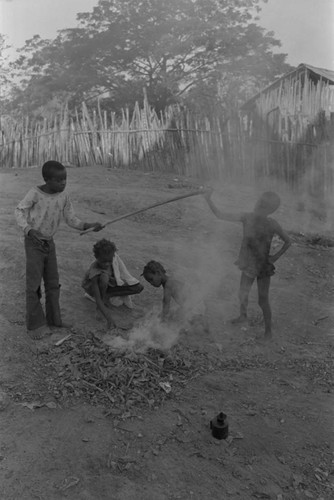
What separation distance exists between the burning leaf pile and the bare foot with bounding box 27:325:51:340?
0.65 feet

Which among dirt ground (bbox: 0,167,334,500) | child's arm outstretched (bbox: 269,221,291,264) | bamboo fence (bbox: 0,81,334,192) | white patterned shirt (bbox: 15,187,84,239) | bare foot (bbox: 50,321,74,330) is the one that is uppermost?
bamboo fence (bbox: 0,81,334,192)

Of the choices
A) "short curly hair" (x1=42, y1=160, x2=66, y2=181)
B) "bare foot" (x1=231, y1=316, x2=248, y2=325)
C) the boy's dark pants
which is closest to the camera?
"short curly hair" (x1=42, y1=160, x2=66, y2=181)

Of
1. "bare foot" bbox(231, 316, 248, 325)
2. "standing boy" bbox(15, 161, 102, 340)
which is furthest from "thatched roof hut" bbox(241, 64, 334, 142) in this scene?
"standing boy" bbox(15, 161, 102, 340)

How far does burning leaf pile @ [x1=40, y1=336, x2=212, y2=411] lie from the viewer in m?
2.82

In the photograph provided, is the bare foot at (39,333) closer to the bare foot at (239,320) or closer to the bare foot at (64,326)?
the bare foot at (64,326)

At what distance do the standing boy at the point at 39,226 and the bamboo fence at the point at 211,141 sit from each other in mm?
7187

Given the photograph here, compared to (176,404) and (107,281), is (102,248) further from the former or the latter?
(176,404)

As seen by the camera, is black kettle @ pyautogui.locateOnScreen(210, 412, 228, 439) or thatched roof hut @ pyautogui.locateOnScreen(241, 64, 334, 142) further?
thatched roof hut @ pyautogui.locateOnScreen(241, 64, 334, 142)

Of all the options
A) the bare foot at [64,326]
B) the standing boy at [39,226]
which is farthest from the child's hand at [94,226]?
the bare foot at [64,326]

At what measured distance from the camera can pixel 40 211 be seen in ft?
11.1

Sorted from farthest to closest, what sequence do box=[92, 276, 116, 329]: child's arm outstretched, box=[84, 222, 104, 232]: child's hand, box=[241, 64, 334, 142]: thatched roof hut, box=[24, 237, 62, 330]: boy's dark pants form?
box=[241, 64, 334, 142]: thatched roof hut → box=[92, 276, 116, 329]: child's arm outstretched → box=[84, 222, 104, 232]: child's hand → box=[24, 237, 62, 330]: boy's dark pants

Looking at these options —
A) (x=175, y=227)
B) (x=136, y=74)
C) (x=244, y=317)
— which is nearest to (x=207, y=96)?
(x=136, y=74)

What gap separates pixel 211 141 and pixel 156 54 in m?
7.99

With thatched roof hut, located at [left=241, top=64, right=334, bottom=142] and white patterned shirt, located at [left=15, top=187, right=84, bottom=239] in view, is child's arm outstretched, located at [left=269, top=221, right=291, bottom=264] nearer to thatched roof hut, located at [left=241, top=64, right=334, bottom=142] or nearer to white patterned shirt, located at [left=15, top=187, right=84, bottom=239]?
white patterned shirt, located at [left=15, top=187, right=84, bottom=239]
